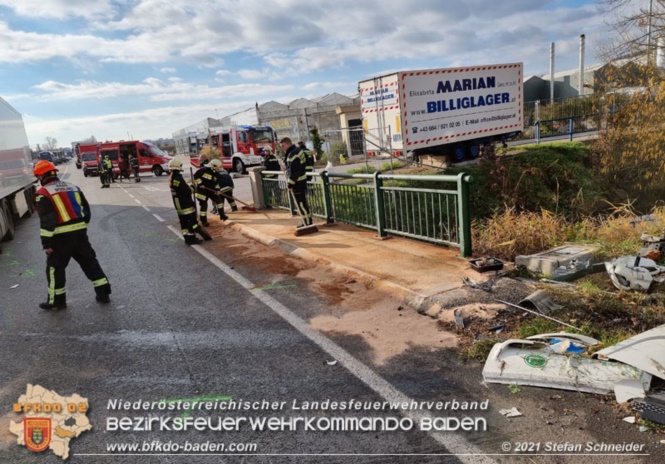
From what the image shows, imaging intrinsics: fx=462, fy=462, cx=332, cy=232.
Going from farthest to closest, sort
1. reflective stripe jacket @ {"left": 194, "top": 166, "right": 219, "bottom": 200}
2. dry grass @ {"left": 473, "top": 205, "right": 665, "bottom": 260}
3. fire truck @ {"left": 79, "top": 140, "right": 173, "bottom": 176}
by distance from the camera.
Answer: fire truck @ {"left": 79, "top": 140, "right": 173, "bottom": 176} → reflective stripe jacket @ {"left": 194, "top": 166, "right": 219, "bottom": 200} → dry grass @ {"left": 473, "top": 205, "right": 665, "bottom": 260}

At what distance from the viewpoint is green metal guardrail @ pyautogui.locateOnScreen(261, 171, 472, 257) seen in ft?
21.0

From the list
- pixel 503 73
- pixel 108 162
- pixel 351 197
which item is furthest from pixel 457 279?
pixel 108 162

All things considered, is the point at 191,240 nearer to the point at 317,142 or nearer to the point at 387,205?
the point at 387,205

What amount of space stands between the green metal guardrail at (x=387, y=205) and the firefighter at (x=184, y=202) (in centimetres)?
252

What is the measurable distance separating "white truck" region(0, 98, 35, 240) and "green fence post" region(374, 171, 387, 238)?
8.90 meters

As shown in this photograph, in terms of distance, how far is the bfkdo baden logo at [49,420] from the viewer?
3203 mm

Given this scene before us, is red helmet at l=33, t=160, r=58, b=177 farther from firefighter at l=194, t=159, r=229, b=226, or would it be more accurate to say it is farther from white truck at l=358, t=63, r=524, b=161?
white truck at l=358, t=63, r=524, b=161

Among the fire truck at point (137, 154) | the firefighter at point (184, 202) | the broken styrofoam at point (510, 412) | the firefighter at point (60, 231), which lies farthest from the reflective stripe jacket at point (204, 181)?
the fire truck at point (137, 154)

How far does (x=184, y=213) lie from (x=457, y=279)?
19.3 feet

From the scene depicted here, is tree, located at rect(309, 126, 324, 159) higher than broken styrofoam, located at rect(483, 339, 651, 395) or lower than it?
higher

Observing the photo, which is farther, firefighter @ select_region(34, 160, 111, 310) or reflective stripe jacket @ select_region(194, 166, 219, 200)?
reflective stripe jacket @ select_region(194, 166, 219, 200)

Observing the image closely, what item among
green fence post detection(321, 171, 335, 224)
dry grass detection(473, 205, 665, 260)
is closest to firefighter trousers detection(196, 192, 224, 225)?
green fence post detection(321, 171, 335, 224)

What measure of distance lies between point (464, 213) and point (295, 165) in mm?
3932

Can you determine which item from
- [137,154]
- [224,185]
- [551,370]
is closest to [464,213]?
[551,370]
